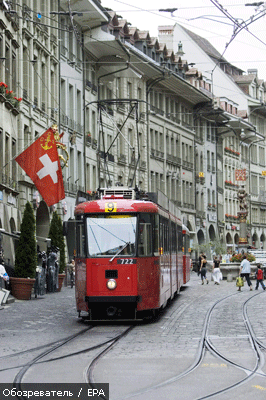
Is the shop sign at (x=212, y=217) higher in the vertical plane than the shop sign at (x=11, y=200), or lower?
higher

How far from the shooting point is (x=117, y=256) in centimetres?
1923

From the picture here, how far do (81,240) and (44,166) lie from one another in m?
11.0

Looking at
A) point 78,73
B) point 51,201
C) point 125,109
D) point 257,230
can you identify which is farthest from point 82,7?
point 257,230

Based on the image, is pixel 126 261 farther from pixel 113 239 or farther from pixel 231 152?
pixel 231 152

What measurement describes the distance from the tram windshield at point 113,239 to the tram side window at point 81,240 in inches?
6.2

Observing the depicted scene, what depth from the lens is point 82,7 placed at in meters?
47.7

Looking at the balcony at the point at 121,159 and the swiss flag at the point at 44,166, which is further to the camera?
the balcony at the point at 121,159

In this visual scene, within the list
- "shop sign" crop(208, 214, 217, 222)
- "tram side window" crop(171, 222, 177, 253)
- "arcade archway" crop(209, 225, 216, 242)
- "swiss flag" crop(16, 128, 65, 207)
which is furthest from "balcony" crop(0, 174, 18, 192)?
"arcade archway" crop(209, 225, 216, 242)

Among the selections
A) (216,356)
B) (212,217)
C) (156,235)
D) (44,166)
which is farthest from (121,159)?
(216,356)

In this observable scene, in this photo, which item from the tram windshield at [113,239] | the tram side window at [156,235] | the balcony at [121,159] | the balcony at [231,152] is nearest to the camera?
the tram windshield at [113,239]

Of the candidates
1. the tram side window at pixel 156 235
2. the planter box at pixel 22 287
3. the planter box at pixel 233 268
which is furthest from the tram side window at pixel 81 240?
the planter box at pixel 233 268

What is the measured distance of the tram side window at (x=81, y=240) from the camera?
1950 centimetres

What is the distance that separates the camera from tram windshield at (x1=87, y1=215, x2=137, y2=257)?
19.3 metres

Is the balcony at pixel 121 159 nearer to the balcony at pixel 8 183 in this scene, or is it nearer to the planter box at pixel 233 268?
the planter box at pixel 233 268
